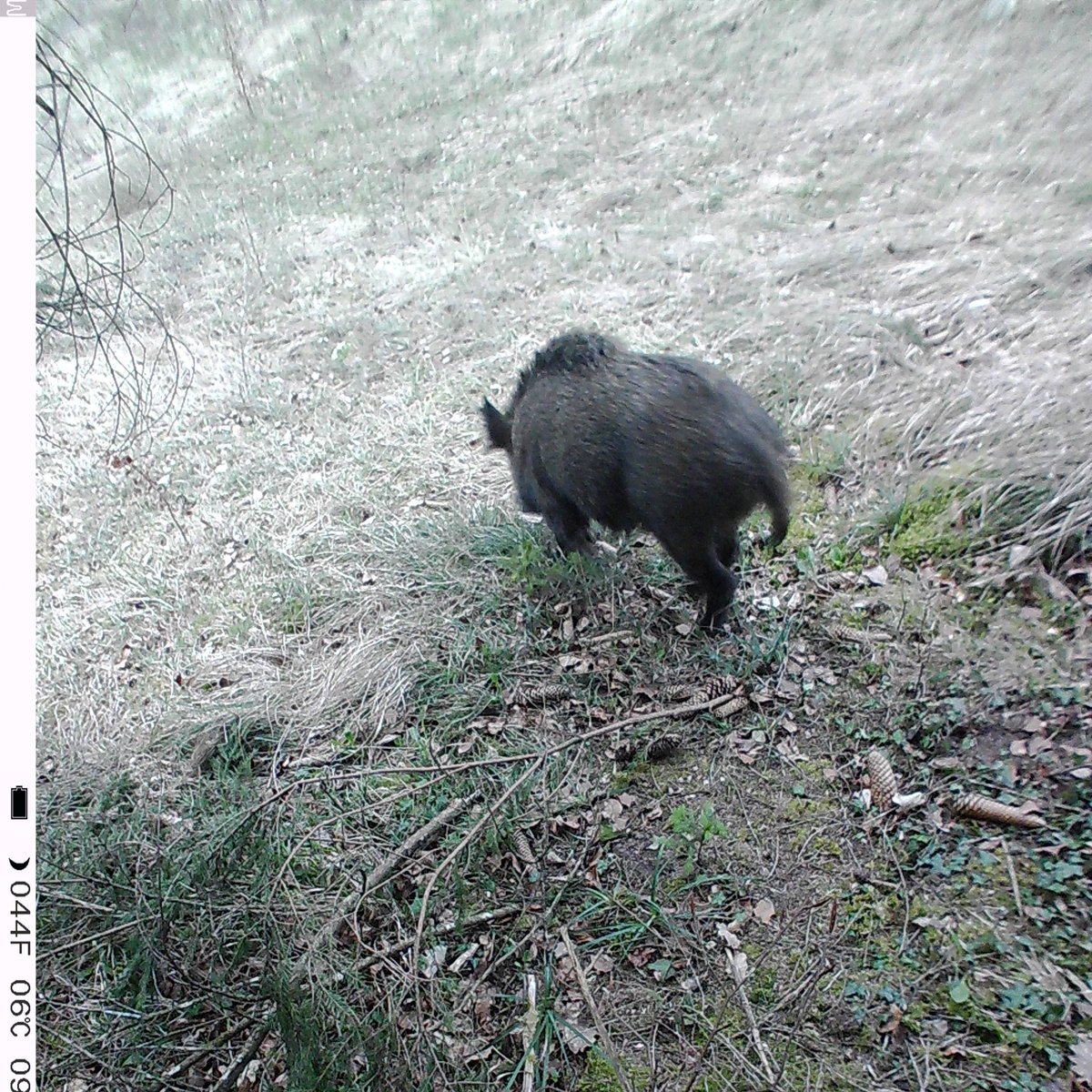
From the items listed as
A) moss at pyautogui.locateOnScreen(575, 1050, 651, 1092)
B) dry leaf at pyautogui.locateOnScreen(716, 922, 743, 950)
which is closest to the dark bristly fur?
dry leaf at pyautogui.locateOnScreen(716, 922, 743, 950)

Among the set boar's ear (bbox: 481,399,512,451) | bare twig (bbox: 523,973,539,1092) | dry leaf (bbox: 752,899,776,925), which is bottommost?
dry leaf (bbox: 752,899,776,925)

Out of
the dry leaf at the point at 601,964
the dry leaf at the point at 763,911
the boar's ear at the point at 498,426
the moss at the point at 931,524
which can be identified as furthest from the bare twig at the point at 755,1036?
the boar's ear at the point at 498,426

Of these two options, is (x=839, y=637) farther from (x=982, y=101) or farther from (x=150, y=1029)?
(x=982, y=101)

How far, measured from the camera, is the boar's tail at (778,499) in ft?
9.14

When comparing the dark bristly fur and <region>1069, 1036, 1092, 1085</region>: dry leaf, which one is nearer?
<region>1069, 1036, 1092, 1085</region>: dry leaf

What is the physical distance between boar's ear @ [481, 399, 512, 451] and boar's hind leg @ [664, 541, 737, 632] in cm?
111

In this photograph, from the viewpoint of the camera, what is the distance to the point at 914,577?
10.3ft

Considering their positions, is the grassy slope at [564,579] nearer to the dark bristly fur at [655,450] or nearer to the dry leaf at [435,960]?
the dry leaf at [435,960]

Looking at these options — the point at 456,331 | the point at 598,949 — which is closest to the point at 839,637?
the point at 598,949

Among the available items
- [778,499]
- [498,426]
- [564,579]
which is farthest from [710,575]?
[498,426]

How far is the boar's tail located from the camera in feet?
9.14

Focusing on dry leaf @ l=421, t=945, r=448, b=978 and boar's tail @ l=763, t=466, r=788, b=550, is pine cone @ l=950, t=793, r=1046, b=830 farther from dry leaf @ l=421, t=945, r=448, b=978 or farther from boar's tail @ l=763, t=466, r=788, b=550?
dry leaf @ l=421, t=945, r=448, b=978

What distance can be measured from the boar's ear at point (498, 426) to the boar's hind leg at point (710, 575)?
1.11m

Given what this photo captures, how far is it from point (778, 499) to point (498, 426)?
1.50 meters
